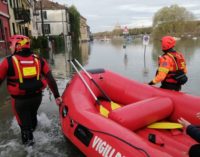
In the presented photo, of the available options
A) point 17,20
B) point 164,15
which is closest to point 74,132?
point 17,20

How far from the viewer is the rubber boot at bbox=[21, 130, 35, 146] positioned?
4.59 meters

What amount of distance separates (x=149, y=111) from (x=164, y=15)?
7806 cm

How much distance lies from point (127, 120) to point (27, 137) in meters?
1.77

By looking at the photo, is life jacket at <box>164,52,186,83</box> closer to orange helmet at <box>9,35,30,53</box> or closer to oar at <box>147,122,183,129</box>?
oar at <box>147,122,183,129</box>

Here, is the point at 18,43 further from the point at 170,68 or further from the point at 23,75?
the point at 170,68

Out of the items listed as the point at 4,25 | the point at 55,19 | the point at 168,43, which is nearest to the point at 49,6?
the point at 55,19

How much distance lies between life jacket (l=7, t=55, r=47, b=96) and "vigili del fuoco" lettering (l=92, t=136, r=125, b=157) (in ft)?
4.31

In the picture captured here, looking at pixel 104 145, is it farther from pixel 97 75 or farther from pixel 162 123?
pixel 97 75

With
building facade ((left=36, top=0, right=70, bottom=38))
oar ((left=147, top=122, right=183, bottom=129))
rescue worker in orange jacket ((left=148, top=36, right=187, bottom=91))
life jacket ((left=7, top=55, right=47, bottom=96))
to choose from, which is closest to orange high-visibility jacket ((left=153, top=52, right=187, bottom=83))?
rescue worker in orange jacket ((left=148, top=36, right=187, bottom=91))

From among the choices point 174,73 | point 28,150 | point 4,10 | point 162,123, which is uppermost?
point 4,10

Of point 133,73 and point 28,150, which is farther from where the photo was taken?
point 133,73

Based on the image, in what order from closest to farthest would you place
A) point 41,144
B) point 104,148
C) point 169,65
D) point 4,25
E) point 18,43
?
point 104,148 < point 18,43 < point 41,144 < point 169,65 < point 4,25

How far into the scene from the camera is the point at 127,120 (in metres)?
3.96

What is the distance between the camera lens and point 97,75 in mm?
6004
